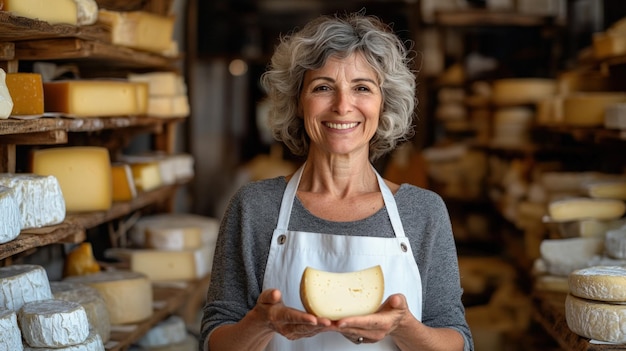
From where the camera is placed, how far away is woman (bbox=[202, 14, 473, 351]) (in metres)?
2.39

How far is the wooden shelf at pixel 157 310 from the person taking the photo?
3.30 m

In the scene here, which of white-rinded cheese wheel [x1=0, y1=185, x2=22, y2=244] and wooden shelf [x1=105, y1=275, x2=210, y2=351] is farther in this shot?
wooden shelf [x1=105, y1=275, x2=210, y2=351]

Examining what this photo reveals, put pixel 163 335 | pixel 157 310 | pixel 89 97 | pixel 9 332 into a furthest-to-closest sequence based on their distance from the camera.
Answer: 1. pixel 163 335
2. pixel 157 310
3. pixel 89 97
4. pixel 9 332

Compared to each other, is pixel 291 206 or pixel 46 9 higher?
pixel 46 9

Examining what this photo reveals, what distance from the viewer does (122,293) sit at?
138 inches

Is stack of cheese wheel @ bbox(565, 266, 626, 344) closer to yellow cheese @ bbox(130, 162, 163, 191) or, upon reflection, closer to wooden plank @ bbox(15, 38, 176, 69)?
wooden plank @ bbox(15, 38, 176, 69)

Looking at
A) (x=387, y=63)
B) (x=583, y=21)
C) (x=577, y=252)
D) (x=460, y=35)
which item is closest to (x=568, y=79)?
(x=583, y=21)

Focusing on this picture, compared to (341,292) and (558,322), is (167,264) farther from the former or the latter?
(341,292)

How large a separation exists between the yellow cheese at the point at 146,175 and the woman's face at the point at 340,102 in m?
2.01

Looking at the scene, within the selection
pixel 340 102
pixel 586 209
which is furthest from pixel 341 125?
pixel 586 209

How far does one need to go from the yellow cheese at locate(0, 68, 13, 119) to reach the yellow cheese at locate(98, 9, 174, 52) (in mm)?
983

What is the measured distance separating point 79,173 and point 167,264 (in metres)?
1.10

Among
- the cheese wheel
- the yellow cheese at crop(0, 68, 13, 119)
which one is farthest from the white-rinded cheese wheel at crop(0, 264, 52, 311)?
the cheese wheel

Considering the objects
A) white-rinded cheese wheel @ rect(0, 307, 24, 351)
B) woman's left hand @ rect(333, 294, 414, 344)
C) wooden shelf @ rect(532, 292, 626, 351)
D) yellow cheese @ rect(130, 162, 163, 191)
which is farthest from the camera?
yellow cheese @ rect(130, 162, 163, 191)
